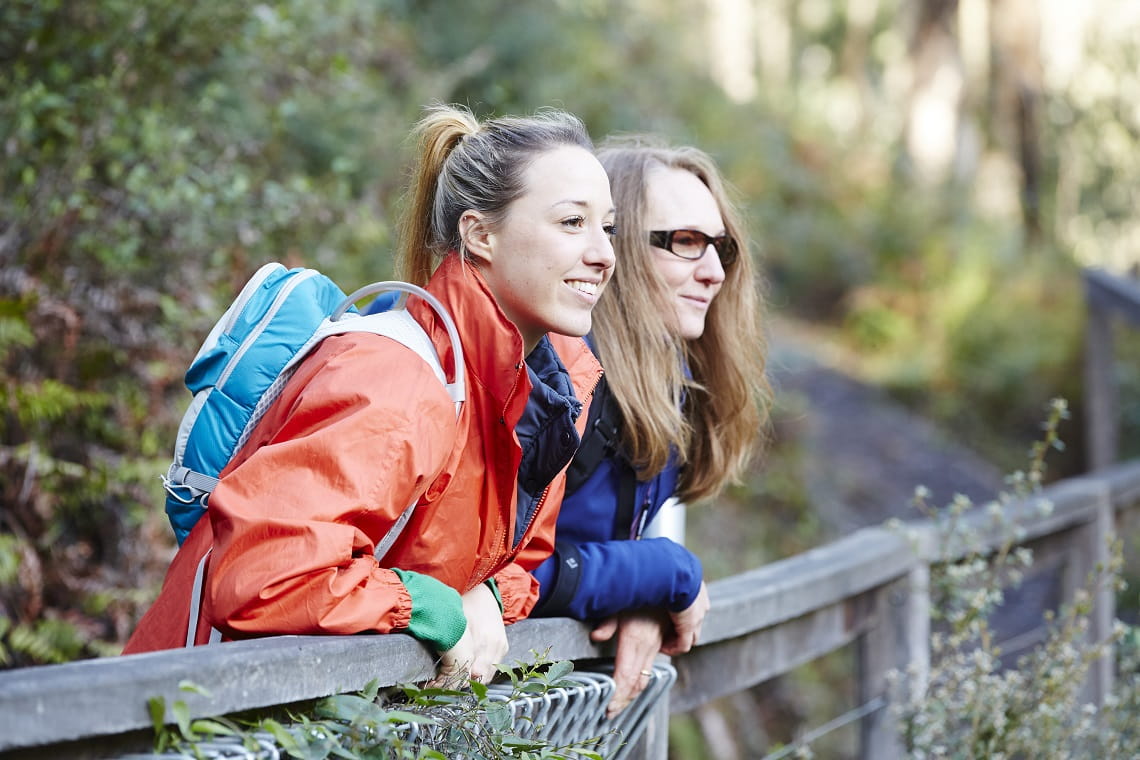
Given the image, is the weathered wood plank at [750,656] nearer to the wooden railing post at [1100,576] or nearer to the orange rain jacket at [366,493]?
the orange rain jacket at [366,493]

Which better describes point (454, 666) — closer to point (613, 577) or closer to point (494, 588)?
point (494, 588)

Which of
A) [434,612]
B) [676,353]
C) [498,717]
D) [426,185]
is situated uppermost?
[426,185]

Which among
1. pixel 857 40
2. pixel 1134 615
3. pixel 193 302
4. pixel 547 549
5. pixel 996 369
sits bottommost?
pixel 1134 615

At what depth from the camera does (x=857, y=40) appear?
33.1m

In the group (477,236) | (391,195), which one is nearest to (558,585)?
(477,236)

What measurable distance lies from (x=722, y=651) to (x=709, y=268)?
3.10 ft

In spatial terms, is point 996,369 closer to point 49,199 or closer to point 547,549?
point 49,199

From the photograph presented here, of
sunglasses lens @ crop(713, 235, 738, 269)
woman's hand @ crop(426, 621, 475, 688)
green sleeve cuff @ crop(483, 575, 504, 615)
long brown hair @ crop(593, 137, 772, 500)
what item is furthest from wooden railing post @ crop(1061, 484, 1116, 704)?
woman's hand @ crop(426, 621, 475, 688)

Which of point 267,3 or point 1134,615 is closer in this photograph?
point 267,3

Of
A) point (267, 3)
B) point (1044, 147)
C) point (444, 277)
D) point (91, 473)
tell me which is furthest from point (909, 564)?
point (1044, 147)

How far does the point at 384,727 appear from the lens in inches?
60.1

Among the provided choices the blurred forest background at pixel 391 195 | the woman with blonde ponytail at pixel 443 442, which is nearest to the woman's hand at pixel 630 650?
the woman with blonde ponytail at pixel 443 442

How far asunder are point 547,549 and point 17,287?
9.10ft

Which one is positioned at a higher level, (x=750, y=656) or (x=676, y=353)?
(x=676, y=353)
